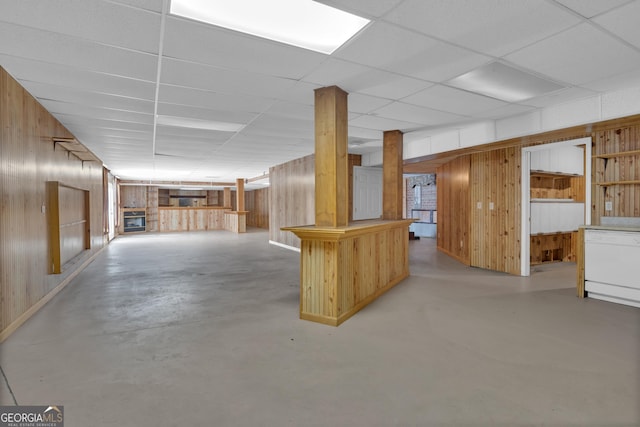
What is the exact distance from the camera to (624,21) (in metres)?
2.31

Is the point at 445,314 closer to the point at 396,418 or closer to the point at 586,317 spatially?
the point at 586,317

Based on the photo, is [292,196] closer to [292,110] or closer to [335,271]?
[292,110]

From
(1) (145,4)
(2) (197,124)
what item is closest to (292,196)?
(2) (197,124)

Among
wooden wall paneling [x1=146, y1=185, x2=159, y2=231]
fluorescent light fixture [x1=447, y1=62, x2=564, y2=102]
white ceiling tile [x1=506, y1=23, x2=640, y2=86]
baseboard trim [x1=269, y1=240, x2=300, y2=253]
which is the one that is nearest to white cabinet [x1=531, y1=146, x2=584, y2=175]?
fluorescent light fixture [x1=447, y1=62, x2=564, y2=102]

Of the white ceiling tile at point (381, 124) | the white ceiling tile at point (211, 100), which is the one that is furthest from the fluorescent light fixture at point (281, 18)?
the white ceiling tile at point (381, 124)

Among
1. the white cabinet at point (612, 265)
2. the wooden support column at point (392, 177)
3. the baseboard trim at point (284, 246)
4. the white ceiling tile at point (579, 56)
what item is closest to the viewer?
the white ceiling tile at point (579, 56)

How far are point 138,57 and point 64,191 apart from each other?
332cm

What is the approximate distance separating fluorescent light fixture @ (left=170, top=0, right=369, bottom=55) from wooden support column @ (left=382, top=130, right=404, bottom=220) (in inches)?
119

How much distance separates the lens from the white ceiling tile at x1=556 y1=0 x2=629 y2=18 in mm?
2080

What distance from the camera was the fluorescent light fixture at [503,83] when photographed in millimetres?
3162

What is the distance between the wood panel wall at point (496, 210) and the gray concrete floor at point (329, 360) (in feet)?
4.30

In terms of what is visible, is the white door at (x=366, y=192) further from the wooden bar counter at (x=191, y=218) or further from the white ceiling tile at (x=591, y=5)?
the wooden bar counter at (x=191, y=218)

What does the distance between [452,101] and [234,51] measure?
2.63m

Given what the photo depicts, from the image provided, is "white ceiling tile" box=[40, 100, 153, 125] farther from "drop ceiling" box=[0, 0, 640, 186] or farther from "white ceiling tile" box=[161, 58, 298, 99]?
"white ceiling tile" box=[161, 58, 298, 99]
